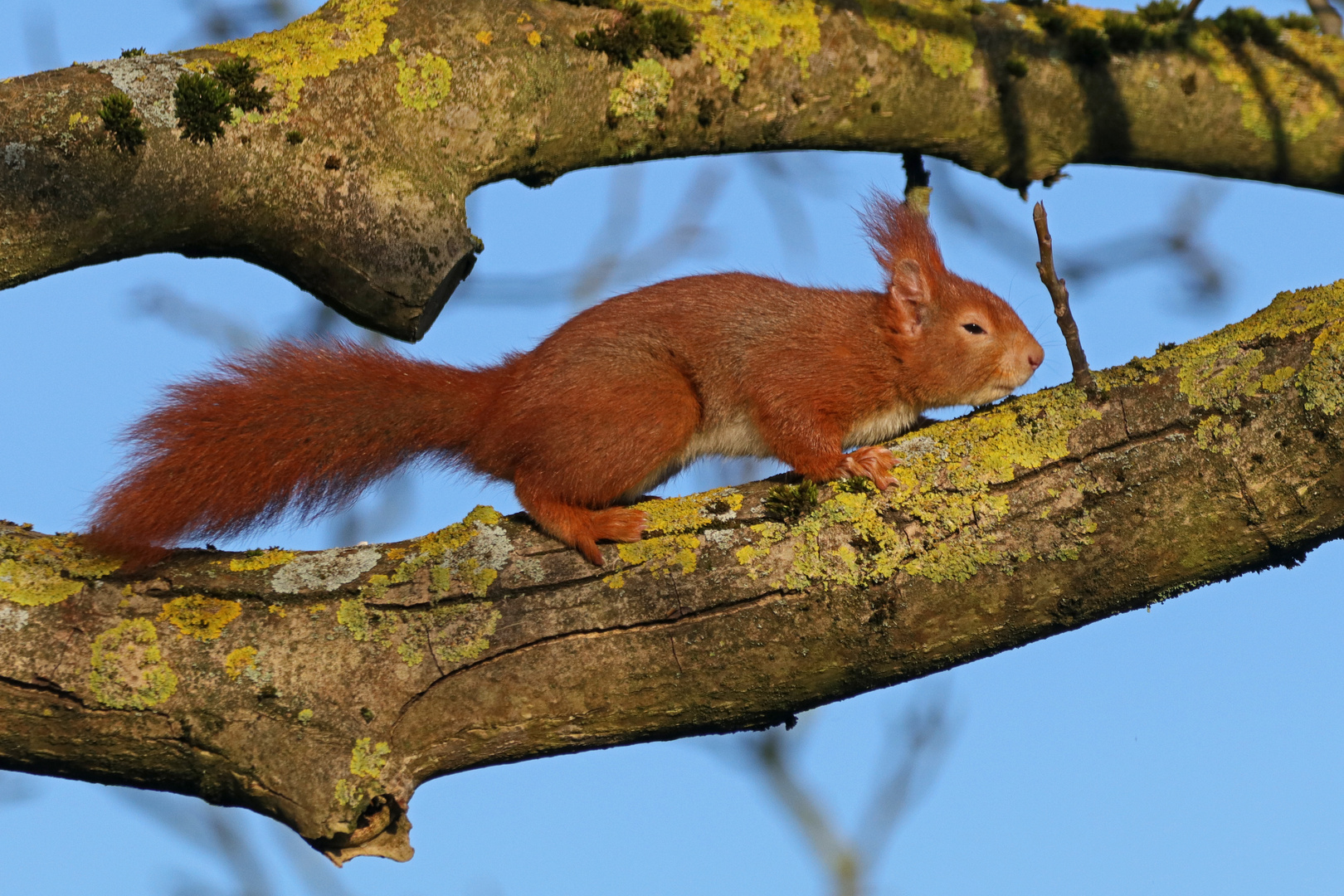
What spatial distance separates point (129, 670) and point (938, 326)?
3.02 metres

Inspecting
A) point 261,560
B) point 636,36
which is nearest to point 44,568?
point 261,560

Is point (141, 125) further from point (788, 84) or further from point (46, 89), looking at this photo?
point (788, 84)

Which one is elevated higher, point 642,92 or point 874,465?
point 642,92

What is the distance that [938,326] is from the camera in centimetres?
442

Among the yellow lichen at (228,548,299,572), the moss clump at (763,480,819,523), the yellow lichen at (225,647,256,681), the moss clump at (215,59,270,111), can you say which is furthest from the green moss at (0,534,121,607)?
the moss clump at (763,480,819,523)

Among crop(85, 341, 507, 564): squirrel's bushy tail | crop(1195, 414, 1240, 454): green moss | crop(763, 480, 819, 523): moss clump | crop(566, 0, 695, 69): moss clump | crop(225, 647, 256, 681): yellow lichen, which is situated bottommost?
crop(1195, 414, 1240, 454): green moss

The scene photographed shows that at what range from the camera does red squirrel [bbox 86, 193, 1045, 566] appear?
338 cm

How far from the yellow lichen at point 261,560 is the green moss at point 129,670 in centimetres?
28

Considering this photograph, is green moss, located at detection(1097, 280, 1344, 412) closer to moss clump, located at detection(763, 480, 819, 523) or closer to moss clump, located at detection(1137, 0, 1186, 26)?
moss clump, located at detection(763, 480, 819, 523)

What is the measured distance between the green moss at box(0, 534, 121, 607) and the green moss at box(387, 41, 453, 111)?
1.59 meters

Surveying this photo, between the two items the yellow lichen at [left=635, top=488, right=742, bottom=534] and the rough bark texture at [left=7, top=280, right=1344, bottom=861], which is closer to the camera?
the rough bark texture at [left=7, top=280, right=1344, bottom=861]

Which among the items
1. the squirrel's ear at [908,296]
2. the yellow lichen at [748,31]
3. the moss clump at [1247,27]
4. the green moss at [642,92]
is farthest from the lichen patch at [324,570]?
the moss clump at [1247,27]

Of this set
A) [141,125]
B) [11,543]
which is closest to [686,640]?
[11,543]

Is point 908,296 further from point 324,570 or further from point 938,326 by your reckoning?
point 324,570
